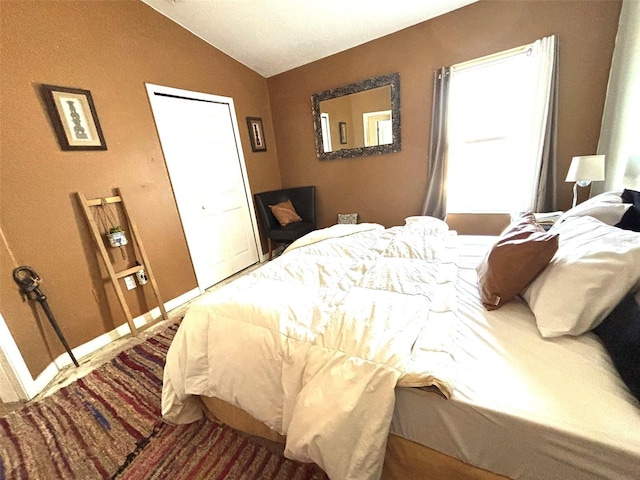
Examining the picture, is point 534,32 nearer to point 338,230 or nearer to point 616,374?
point 338,230

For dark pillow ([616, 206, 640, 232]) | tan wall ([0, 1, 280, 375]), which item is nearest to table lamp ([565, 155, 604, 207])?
dark pillow ([616, 206, 640, 232])

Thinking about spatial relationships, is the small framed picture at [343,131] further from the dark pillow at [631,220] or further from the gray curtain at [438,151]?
the dark pillow at [631,220]

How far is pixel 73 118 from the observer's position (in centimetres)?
188

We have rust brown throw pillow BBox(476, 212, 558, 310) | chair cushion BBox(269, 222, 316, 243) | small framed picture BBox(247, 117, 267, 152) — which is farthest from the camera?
small framed picture BBox(247, 117, 267, 152)

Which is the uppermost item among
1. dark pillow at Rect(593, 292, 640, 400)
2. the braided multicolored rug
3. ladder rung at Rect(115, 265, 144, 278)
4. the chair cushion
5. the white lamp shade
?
the white lamp shade

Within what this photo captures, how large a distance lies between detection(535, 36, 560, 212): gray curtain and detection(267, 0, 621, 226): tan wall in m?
0.09

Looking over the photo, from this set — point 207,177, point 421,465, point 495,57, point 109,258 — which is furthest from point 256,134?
point 421,465

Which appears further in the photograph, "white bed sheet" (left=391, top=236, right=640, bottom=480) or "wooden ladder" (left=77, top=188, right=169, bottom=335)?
"wooden ladder" (left=77, top=188, right=169, bottom=335)

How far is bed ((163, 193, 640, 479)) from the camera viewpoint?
65cm

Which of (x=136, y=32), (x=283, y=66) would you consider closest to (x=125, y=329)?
(x=136, y=32)

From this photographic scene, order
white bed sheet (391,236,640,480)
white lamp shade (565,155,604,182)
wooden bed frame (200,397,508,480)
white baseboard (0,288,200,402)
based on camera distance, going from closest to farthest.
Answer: white bed sheet (391,236,640,480) → wooden bed frame (200,397,508,480) → white baseboard (0,288,200,402) → white lamp shade (565,155,604,182)

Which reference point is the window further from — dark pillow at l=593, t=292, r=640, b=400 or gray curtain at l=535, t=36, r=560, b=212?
dark pillow at l=593, t=292, r=640, b=400

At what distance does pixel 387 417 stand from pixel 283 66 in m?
3.88

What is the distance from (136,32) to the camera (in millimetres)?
2236
